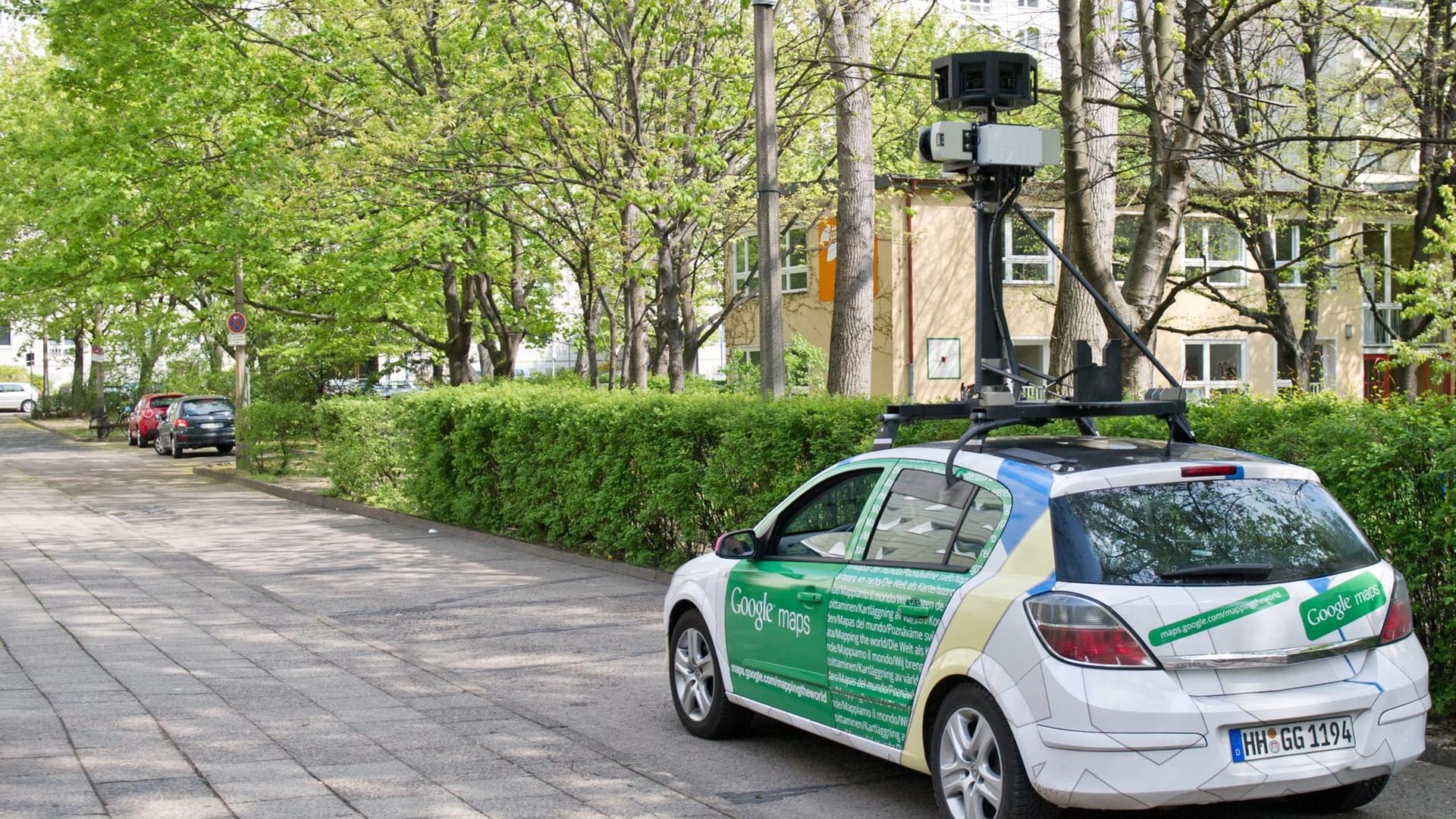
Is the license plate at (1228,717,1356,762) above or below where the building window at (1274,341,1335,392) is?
below

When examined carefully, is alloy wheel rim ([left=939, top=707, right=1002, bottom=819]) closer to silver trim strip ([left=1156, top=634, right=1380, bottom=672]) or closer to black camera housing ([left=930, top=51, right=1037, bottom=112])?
silver trim strip ([left=1156, top=634, right=1380, bottom=672])

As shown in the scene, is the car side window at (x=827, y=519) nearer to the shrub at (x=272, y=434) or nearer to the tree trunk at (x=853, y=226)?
the tree trunk at (x=853, y=226)

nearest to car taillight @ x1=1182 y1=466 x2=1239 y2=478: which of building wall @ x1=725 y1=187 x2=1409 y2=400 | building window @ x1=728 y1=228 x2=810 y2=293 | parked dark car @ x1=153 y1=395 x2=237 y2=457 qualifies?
building wall @ x1=725 y1=187 x2=1409 y2=400

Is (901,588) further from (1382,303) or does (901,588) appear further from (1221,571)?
(1382,303)

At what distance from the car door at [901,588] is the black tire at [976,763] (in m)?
0.23

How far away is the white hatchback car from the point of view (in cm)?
492

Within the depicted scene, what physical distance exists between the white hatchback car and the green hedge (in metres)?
1.53

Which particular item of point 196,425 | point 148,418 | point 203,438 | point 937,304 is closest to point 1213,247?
point 937,304

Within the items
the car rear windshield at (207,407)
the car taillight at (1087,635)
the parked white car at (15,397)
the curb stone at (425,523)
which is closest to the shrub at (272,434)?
the curb stone at (425,523)

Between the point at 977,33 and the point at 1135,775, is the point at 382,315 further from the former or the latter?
the point at 1135,775

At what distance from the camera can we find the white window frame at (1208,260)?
29.8 metres

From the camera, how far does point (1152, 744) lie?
15.9 ft

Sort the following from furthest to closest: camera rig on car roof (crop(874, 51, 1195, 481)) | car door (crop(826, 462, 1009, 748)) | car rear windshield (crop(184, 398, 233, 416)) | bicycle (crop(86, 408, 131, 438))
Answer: bicycle (crop(86, 408, 131, 438)), car rear windshield (crop(184, 398, 233, 416)), camera rig on car roof (crop(874, 51, 1195, 481)), car door (crop(826, 462, 1009, 748))

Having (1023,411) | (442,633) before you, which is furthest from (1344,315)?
(1023,411)
